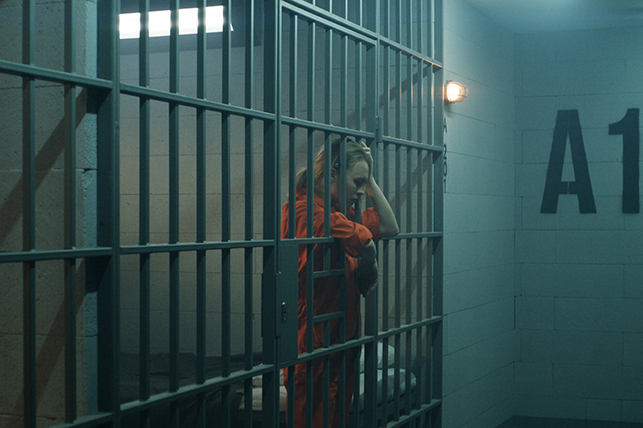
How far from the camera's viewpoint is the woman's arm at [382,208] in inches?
111

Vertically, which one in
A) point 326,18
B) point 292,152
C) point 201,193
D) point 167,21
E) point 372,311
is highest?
point 167,21

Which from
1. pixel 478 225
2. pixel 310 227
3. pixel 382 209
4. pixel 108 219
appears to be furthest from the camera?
pixel 478 225

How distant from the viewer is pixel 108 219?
1678 mm

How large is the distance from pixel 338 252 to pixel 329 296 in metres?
0.19

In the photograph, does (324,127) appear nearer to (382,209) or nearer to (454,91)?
(382,209)

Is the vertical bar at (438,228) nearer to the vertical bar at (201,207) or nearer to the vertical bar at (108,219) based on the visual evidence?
the vertical bar at (201,207)

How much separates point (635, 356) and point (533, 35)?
2.34 meters

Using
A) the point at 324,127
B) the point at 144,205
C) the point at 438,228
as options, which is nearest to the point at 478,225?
the point at 438,228

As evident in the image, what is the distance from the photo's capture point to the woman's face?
2734mm

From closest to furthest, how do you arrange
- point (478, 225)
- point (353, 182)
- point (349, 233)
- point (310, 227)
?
point (310, 227) < point (349, 233) < point (353, 182) < point (478, 225)

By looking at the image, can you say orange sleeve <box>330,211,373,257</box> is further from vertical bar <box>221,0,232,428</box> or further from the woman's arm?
vertical bar <box>221,0,232,428</box>

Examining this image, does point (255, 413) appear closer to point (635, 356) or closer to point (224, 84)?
point (224, 84)

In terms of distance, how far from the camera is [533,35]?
14.9ft

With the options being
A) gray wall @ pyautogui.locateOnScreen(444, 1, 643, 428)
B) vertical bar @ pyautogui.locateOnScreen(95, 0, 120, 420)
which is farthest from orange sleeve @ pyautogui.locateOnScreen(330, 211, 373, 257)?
gray wall @ pyautogui.locateOnScreen(444, 1, 643, 428)
